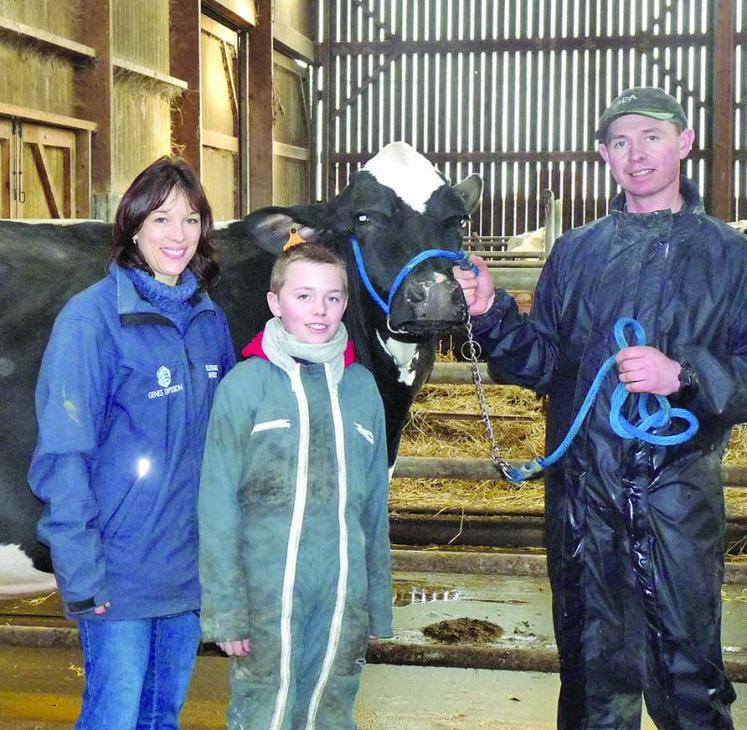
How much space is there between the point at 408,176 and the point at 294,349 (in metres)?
1.18

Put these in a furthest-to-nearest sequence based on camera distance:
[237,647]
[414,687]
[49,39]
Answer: [49,39]
[414,687]
[237,647]

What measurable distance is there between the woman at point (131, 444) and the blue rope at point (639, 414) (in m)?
0.87

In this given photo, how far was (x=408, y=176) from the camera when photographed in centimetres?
318

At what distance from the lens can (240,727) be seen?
2111 millimetres

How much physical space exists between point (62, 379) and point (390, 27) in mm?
15649

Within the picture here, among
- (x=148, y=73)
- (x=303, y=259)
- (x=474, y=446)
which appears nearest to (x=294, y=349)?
(x=303, y=259)

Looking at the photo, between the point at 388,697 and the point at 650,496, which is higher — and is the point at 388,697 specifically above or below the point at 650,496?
below

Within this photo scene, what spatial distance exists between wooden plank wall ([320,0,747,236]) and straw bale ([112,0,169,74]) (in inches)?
281

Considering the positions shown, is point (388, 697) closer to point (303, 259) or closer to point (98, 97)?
point (303, 259)

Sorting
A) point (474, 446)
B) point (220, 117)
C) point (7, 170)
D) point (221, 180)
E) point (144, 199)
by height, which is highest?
point (220, 117)

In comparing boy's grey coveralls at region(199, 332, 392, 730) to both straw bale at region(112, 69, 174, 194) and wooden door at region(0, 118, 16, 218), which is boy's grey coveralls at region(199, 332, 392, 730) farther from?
straw bale at region(112, 69, 174, 194)

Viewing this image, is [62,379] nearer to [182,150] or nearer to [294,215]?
[294,215]

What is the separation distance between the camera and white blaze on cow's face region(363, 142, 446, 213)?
124 inches

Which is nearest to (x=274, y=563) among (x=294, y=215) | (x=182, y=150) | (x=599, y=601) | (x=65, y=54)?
(x=599, y=601)
